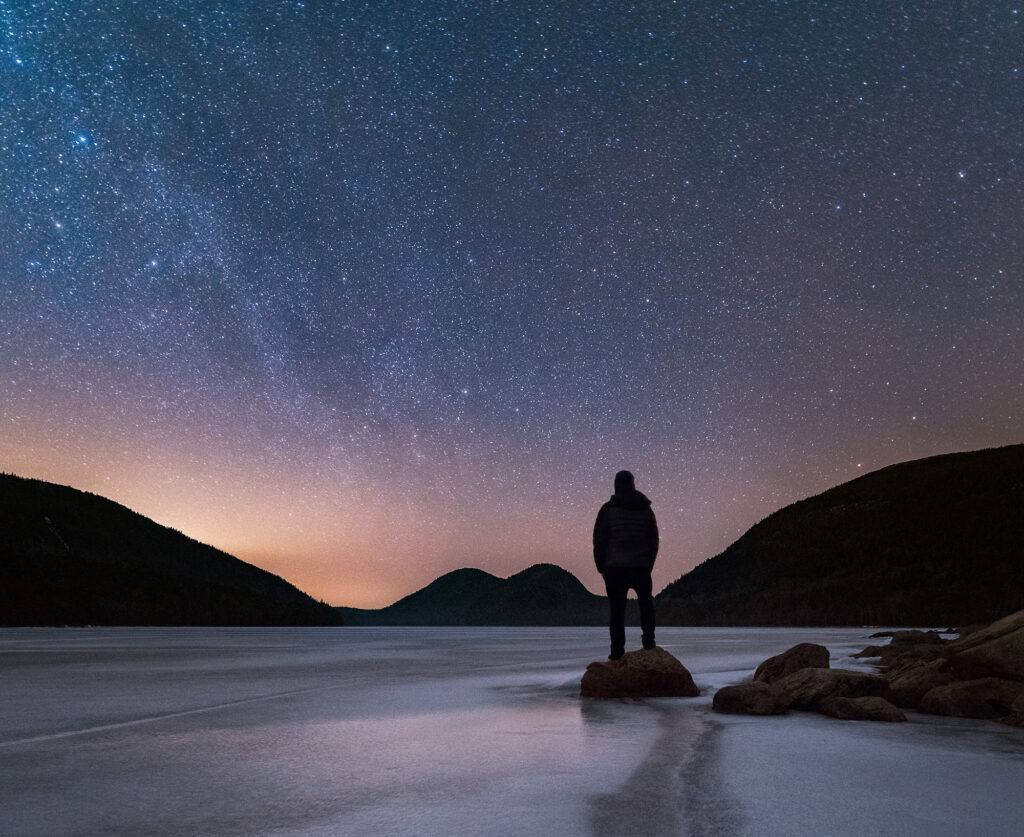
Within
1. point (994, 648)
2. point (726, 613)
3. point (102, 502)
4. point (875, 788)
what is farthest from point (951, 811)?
point (102, 502)

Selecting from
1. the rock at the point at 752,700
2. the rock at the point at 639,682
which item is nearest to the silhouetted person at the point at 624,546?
the rock at the point at 639,682

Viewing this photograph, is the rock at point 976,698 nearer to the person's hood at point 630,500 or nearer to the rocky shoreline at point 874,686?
the rocky shoreline at point 874,686

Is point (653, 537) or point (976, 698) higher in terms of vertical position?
point (653, 537)

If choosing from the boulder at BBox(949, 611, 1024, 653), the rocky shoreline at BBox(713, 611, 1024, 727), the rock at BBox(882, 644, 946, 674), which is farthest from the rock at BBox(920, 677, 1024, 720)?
the rock at BBox(882, 644, 946, 674)

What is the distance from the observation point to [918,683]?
7426mm

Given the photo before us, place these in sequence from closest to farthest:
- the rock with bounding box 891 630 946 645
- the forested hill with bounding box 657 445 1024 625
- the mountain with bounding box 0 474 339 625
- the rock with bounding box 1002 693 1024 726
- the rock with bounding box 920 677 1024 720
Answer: the rock with bounding box 1002 693 1024 726
the rock with bounding box 920 677 1024 720
the rock with bounding box 891 630 946 645
the forested hill with bounding box 657 445 1024 625
the mountain with bounding box 0 474 339 625

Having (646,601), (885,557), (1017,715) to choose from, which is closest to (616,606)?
(646,601)

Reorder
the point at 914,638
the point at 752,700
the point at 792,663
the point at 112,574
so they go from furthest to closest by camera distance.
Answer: the point at 112,574 → the point at 914,638 → the point at 792,663 → the point at 752,700

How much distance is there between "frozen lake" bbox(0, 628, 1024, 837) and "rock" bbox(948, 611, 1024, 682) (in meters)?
0.94

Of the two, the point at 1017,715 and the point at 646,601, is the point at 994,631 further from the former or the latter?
the point at 646,601

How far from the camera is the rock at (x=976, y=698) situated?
6.62 meters

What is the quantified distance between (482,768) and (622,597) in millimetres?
5399

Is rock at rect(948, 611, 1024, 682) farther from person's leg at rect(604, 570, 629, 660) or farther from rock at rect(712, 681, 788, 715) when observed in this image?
person's leg at rect(604, 570, 629, 660)

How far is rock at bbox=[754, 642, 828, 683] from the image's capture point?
862 cm
